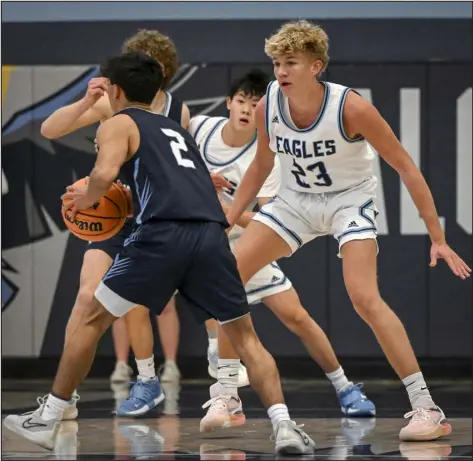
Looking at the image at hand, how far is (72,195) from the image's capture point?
5.53m

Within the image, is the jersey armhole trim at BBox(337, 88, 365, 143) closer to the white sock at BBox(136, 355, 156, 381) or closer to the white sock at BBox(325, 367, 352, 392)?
the white sock at BBox(325, 367, 352, 392)

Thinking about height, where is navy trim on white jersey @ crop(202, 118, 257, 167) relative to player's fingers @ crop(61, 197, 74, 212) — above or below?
above

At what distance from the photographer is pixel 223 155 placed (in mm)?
7375

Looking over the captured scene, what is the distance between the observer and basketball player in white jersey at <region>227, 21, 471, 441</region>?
5844 millimetres

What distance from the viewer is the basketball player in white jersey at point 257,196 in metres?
6.93

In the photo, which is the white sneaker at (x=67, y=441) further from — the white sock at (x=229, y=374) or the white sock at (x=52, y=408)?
the white sock at (x=229, y=374)

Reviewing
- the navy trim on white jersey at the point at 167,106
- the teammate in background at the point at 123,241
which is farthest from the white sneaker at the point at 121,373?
the navy trim on white jersey at the point at 167,106

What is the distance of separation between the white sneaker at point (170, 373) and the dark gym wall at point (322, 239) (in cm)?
31

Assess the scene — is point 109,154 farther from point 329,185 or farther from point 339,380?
point 339,380

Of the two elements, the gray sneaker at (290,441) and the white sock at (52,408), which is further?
the white sock at (52,408)

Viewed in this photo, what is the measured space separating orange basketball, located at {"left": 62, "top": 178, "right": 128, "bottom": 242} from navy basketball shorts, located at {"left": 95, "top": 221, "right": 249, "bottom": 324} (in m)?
0.39

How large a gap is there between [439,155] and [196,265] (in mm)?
4382

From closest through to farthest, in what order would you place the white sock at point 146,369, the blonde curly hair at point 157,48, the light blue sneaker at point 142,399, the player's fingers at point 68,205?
the player's fingers at point 68,205, the blonde curly hair at point 157,48, the light blue sneaker at point 142,399, the white sock at point 146,369

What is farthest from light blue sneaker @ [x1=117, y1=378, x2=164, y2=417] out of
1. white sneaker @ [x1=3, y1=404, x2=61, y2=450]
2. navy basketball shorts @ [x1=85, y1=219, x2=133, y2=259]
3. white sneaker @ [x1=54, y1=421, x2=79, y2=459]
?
white sneaker @ [x1=3, y1=404, x2=61, y2=450]
